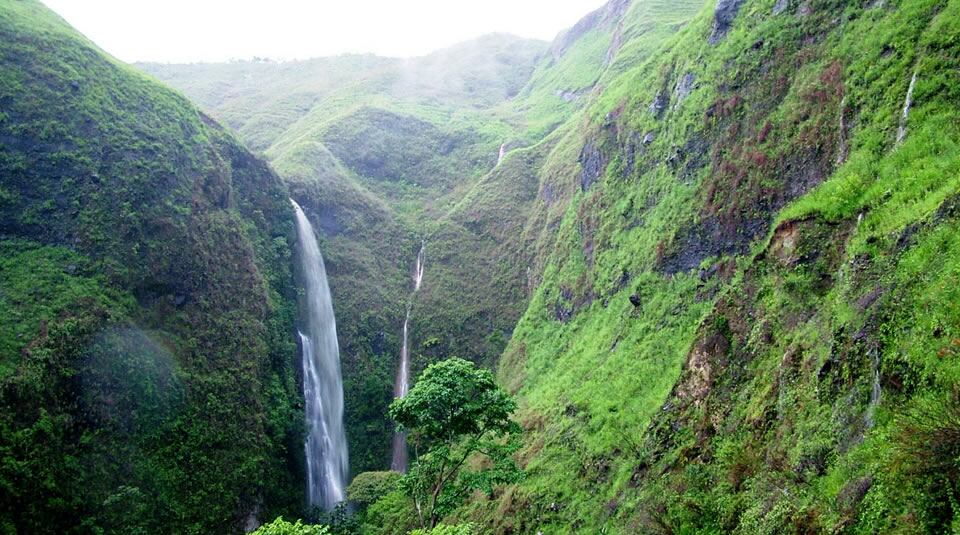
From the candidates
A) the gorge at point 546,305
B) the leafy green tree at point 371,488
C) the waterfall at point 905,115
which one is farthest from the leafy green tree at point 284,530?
the waterfall at point 905,115

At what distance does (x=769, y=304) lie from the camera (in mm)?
14164

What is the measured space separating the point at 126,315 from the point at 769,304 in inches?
1060

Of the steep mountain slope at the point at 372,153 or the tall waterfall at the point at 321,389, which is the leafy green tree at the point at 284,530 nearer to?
the tall waterfall at the point at 321,389

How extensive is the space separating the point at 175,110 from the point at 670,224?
34352mm

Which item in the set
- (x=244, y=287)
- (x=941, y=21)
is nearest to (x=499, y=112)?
(x=244, y=287)

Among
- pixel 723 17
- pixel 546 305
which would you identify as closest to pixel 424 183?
pixel 546 305

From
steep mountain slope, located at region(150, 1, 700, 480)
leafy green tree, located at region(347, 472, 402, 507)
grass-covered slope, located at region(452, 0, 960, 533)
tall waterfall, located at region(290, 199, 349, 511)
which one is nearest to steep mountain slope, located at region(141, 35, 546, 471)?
steep mountain slope, located at region(150, 1, 700, 480)

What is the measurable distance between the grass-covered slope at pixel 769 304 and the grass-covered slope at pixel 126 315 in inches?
513

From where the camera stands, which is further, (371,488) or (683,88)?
(683,88)

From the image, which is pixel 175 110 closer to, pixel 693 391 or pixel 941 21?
pixel 693 391

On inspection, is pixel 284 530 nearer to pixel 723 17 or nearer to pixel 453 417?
pixel 453 417

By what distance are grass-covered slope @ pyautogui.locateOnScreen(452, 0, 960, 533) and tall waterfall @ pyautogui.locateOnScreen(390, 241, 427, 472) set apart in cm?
1017

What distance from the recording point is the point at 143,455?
23.6 m

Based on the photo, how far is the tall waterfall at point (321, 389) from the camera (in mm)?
32031
